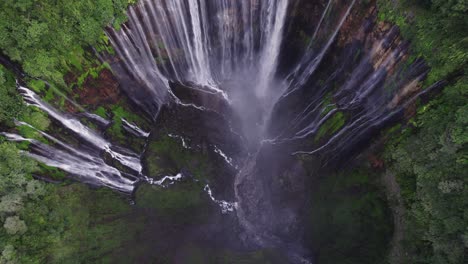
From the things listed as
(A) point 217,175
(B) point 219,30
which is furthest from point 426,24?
(A) point 217,175

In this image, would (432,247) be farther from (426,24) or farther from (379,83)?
(426,24)

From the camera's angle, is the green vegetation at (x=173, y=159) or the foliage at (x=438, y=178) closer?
the foliage at (x=438, y=178)

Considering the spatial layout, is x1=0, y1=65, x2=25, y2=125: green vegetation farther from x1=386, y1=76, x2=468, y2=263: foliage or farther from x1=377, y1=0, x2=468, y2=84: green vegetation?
x1=386, y1=76, x2=468, y2=263: foliage

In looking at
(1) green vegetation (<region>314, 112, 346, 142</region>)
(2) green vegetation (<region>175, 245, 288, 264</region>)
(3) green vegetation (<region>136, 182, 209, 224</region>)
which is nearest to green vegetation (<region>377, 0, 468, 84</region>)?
(1) green vegetation (<region>314, 112, 346, 142</region>)

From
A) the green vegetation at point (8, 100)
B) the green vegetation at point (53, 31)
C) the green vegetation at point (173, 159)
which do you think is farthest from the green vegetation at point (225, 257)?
the green vegetation at point (53, 31)

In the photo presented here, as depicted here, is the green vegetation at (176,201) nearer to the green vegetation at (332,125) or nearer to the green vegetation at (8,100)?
the green vegetation at (8,100)

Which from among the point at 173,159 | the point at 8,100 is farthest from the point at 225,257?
the point at 8,100
